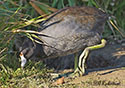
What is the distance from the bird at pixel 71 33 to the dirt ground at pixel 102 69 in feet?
0.93

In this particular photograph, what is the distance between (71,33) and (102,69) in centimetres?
81

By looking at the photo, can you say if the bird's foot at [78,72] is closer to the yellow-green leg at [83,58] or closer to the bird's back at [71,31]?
the yellow-green leg at [83,58]

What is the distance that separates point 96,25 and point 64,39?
0.53 m

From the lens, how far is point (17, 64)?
140 inches

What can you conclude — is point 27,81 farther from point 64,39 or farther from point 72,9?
point 72,9

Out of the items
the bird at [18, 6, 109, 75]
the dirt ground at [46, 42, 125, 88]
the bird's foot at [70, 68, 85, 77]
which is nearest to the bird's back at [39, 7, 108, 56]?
the bird at [18, 6, 109, 75]

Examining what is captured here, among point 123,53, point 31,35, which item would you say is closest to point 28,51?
point 31,35

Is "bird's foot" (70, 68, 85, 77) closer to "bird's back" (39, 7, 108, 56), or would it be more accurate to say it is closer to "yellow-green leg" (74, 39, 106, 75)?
"yellow-green leg" (74, 39, 106, 75)

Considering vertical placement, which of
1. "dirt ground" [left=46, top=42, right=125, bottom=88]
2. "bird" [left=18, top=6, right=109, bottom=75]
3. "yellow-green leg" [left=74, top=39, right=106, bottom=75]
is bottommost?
"dirt ground" [left=46, top=42, right=125, bottom=88]

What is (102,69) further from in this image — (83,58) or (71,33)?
(71,33)

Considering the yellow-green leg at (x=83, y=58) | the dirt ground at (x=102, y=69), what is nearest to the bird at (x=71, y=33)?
the yellow-green leg at (x=83, y=58)

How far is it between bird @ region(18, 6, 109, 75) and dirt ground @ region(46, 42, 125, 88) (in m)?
0.28

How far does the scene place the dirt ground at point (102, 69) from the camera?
9.59 feet

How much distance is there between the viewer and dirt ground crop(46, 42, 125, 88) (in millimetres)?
2924
